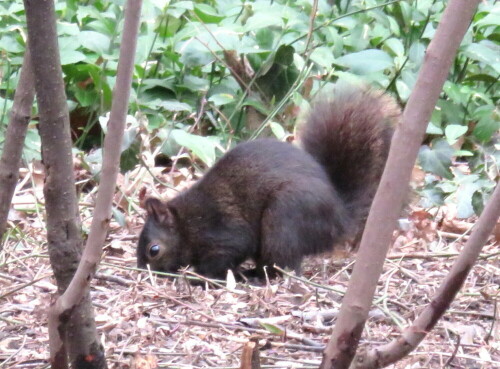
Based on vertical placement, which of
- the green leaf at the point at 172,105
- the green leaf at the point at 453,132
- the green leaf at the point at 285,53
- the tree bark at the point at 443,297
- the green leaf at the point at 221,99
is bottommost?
the tree bark at the point at 443,297

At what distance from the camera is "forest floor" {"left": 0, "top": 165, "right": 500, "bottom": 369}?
2.36 m

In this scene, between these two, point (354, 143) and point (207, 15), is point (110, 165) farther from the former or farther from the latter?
point (207, 15)

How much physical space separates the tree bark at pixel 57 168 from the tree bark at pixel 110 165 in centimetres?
10

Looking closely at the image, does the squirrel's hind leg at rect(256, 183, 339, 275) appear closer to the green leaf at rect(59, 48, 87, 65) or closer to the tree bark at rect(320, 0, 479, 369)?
the green leaf at rect(59, 48, 87, 65)

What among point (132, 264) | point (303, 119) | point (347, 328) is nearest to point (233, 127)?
point (303, 119)

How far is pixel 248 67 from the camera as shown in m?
5.20

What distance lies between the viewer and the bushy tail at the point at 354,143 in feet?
12.8

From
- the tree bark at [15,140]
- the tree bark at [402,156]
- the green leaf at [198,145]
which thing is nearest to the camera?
the tree bark at [402,156]

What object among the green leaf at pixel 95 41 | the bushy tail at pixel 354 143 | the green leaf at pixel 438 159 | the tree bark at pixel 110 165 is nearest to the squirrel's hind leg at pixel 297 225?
the bushy tail at pixel 354 143

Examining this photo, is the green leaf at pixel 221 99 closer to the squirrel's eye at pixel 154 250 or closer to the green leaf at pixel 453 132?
the green leaf at pixel 453 132

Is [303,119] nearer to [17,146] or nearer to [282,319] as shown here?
[282,319]

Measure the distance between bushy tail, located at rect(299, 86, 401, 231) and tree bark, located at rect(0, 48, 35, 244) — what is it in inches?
83.3

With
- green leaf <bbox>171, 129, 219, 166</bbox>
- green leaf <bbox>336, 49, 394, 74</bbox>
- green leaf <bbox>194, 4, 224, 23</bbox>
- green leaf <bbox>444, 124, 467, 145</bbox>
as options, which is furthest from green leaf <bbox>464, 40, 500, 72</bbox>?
green leaf <bbox>171, 129, 219, 166</bbox>

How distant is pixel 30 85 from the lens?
1973 millimetres
